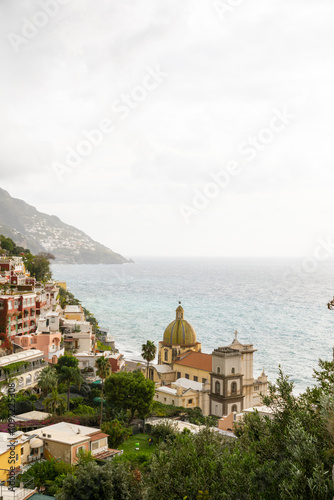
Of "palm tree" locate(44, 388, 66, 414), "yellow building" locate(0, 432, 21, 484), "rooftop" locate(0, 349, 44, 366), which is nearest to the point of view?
"yellow building" locate(0, 432, 21, 484)

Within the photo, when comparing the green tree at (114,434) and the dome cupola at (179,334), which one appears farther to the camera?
the dome cupola at (179,334)

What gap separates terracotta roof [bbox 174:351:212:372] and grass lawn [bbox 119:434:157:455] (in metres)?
17.4

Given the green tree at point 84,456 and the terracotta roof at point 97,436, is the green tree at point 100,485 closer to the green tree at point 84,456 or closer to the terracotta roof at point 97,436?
the green tree at point 84,456

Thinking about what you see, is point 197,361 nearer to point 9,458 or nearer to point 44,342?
point 44,342

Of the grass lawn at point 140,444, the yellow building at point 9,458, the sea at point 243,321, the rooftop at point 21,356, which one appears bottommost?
the sea at point 243,321

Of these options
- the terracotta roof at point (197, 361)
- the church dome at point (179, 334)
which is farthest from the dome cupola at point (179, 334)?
the terracotta roof at point (197, 361)

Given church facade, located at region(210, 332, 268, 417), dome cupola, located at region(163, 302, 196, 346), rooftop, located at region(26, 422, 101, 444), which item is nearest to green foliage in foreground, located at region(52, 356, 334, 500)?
rooftop, located at region(26, 422, 101, 444)

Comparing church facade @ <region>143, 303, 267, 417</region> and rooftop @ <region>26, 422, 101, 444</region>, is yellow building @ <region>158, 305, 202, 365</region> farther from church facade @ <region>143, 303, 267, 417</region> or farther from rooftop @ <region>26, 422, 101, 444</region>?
rooftop @ <region>26, 422, 101, 444</region>

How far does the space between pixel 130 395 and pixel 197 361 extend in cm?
1601

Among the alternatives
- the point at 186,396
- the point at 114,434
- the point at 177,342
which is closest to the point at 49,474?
the point at 114,434

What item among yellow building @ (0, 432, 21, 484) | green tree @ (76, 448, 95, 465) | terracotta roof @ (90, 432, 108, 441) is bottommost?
terracotta roof @ (90, 432, 108, 441)

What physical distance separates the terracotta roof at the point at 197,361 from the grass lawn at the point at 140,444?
1738cm

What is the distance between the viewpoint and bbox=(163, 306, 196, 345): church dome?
60719 mm

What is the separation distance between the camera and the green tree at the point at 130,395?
41.2m
